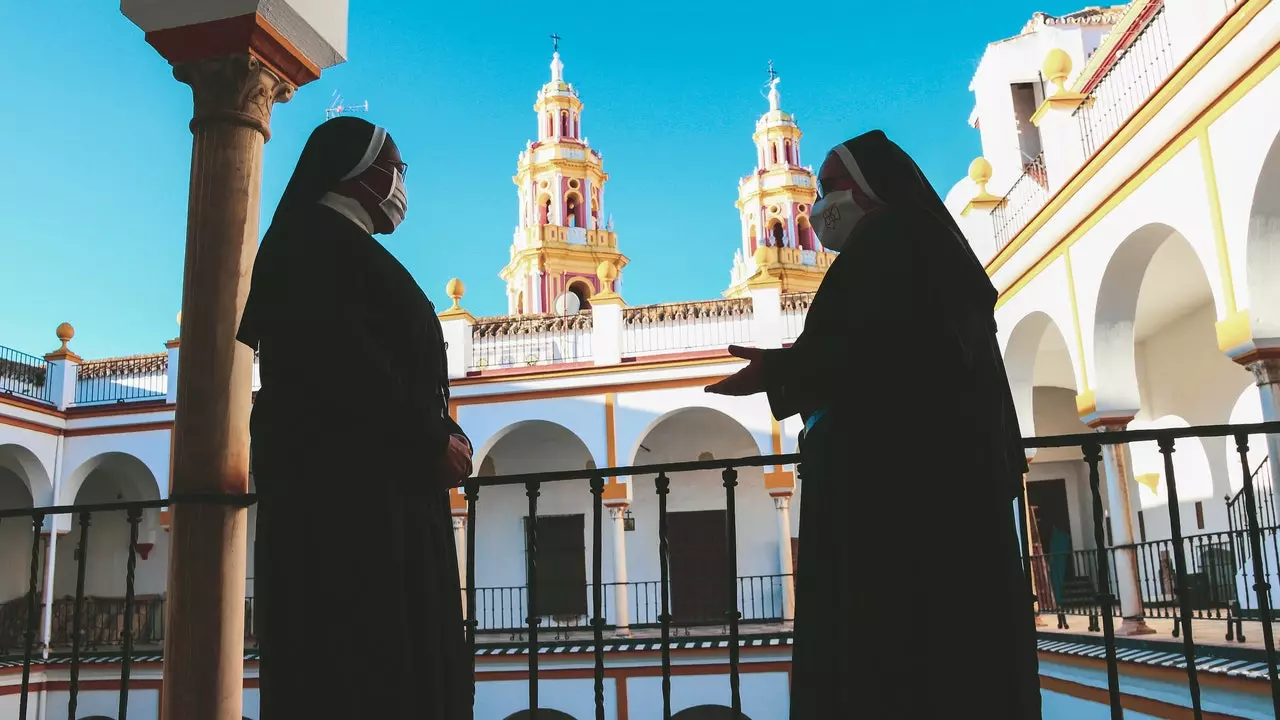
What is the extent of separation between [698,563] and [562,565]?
2453mm

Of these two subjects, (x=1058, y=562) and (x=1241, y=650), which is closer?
(x=1241, y=650)

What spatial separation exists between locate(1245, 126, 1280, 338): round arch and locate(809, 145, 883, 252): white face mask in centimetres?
563

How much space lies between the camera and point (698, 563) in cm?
1741

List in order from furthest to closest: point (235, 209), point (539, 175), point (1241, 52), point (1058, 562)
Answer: point (539, 175)
point (1058, 562)
point (1241, 52)
point (235, 209)

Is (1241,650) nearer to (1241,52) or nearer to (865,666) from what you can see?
(1241,52)

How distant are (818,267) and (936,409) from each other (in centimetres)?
2994

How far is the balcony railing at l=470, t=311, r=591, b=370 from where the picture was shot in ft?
53.6

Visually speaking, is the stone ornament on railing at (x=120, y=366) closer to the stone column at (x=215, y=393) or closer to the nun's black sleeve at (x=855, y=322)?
the stone column at (x=215, y=393)

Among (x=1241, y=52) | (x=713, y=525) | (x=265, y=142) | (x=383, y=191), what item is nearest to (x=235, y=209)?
(x=265, y=142)

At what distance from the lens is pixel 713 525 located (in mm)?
17500

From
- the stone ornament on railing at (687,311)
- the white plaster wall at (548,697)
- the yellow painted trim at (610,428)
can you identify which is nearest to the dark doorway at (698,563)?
the yellow painted trim at (610,428)

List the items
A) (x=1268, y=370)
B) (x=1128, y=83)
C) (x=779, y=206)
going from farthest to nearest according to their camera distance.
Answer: (x=779, y=206)
(x=1128, y=83)
(x=1268, y=370)

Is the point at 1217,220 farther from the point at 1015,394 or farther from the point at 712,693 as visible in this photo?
the point at 712,693

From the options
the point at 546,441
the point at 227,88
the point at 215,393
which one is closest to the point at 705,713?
the point at 546,441
